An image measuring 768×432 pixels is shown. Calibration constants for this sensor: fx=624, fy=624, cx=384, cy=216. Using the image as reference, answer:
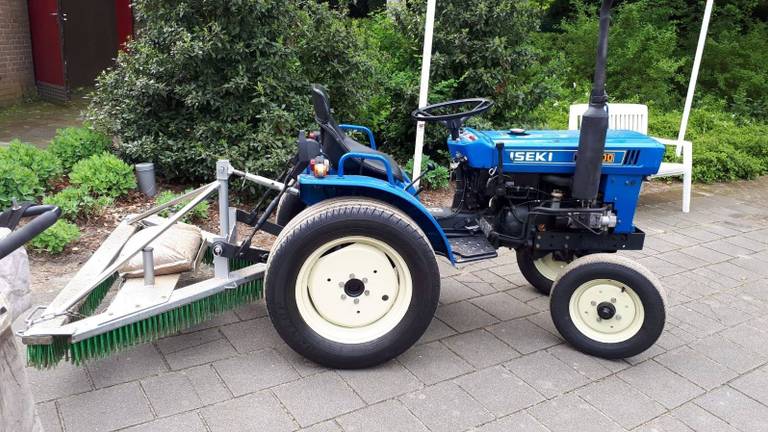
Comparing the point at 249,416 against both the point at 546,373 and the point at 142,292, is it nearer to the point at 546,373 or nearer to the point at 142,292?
the point at 142,292

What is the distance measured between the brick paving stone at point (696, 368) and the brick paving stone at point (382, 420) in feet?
4.64

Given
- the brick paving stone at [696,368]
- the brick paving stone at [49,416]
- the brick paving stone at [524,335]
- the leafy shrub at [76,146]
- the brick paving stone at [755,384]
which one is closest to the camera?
the brick paving stone at [49,416]

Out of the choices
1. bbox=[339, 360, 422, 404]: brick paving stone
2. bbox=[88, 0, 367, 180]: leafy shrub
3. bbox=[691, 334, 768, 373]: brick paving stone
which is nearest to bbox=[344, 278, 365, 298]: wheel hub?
bbox=[339, 360, 422, 404]: brick paving stone

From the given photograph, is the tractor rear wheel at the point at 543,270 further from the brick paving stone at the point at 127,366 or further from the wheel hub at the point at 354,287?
the brick paving stone at the point at 127,366

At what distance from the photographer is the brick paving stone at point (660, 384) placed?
9.32ft

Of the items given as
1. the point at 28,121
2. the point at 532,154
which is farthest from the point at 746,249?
the point at 28,121

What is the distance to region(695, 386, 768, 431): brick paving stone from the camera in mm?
2684

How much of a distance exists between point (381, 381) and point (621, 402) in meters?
1.08

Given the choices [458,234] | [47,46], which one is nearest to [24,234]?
[458,234]

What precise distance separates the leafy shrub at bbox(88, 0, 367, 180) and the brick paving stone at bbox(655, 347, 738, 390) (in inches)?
121

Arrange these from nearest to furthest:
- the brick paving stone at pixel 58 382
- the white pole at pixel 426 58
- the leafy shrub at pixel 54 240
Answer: the brick paving stone at pixel 58 382, the leafy shrub at pixel 54 240, the white pole at pixel 426 58

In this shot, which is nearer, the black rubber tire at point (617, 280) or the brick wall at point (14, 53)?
the black rubber tire at point (617, 280)

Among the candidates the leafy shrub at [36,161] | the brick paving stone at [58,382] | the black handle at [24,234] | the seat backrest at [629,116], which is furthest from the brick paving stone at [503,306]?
the leafy shrub at [36,161]

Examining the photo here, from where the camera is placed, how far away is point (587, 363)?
311 cm
